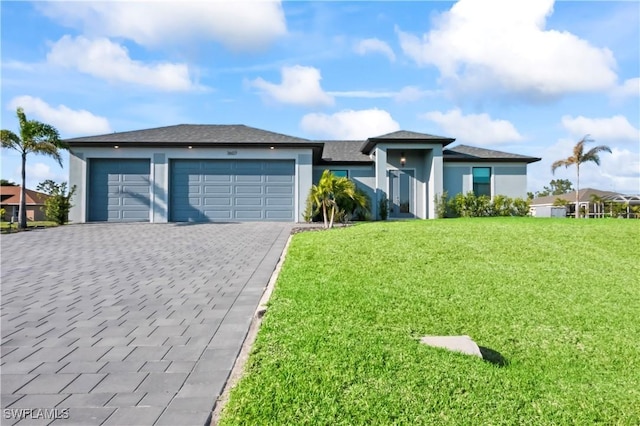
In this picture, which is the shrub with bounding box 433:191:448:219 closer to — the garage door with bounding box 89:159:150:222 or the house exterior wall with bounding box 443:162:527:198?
the house exterior wall with bounding box 443:162:527:198

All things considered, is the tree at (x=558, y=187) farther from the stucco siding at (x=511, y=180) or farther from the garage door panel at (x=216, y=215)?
the garage door panel at (x=216, y=215)

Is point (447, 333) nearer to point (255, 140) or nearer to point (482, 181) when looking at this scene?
point (255, 140)

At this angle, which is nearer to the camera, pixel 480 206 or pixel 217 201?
pixel 217 201

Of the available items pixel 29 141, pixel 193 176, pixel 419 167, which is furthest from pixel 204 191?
pixel 419 167

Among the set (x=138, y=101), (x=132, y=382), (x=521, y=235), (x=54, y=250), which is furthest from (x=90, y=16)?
(x=521, y=235)

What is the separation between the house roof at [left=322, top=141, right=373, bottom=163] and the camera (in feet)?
61.0

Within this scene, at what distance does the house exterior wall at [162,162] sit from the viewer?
1630 centimetres

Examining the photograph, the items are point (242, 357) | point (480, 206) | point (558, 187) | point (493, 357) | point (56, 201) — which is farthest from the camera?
point (558, 187)

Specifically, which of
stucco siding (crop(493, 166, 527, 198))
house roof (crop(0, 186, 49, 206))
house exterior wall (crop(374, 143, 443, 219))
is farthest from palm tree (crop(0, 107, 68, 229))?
house roof (crop(0, 186, 49, 206))

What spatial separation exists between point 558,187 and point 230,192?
244 feet

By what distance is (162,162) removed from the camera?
1661 cm

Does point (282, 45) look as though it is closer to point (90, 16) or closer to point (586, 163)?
point (90, 16)

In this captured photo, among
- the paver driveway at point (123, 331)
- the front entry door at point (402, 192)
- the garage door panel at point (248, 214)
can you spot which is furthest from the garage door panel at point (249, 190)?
the paver driveway at point (123, 331)

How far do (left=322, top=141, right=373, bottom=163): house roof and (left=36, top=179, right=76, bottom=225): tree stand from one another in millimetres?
12738
